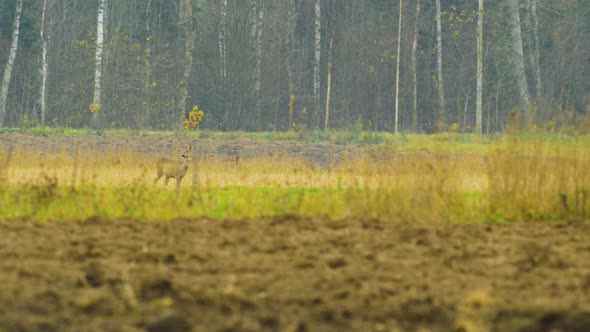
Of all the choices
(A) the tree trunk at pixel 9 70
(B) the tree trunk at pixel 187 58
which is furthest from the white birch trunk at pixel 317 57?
(A) the tree trunk at pixel 9 70

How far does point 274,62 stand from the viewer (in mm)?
36719

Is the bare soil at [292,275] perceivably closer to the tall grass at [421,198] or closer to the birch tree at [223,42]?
the tall grass at [421,198]

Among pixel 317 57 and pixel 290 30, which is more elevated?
pixel 290 30

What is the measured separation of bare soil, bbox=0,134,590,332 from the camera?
5379 millimetres

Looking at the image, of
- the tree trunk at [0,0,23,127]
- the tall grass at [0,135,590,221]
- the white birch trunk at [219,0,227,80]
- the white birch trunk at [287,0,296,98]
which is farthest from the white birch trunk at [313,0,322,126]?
the tall grass at [0,135,590,221]

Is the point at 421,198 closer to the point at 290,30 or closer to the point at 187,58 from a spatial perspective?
the point at 187,58

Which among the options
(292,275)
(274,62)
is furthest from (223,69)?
(292,275)

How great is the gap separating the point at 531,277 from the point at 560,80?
101ft

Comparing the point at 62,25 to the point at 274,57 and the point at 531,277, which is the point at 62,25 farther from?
the point at 531,277

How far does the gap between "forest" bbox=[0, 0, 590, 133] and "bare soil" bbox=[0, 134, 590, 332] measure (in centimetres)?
1764

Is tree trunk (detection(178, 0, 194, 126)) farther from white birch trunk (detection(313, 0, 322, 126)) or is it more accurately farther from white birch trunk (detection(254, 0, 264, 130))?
white birch trunk (detection(313, 0, 322, 126))

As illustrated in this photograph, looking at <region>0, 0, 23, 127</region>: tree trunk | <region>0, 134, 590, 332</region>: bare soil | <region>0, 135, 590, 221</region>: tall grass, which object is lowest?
<region>0, 134, 590, 332</region>: bare soil

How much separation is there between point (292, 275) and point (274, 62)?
3049cm

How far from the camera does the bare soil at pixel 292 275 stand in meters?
5.38
